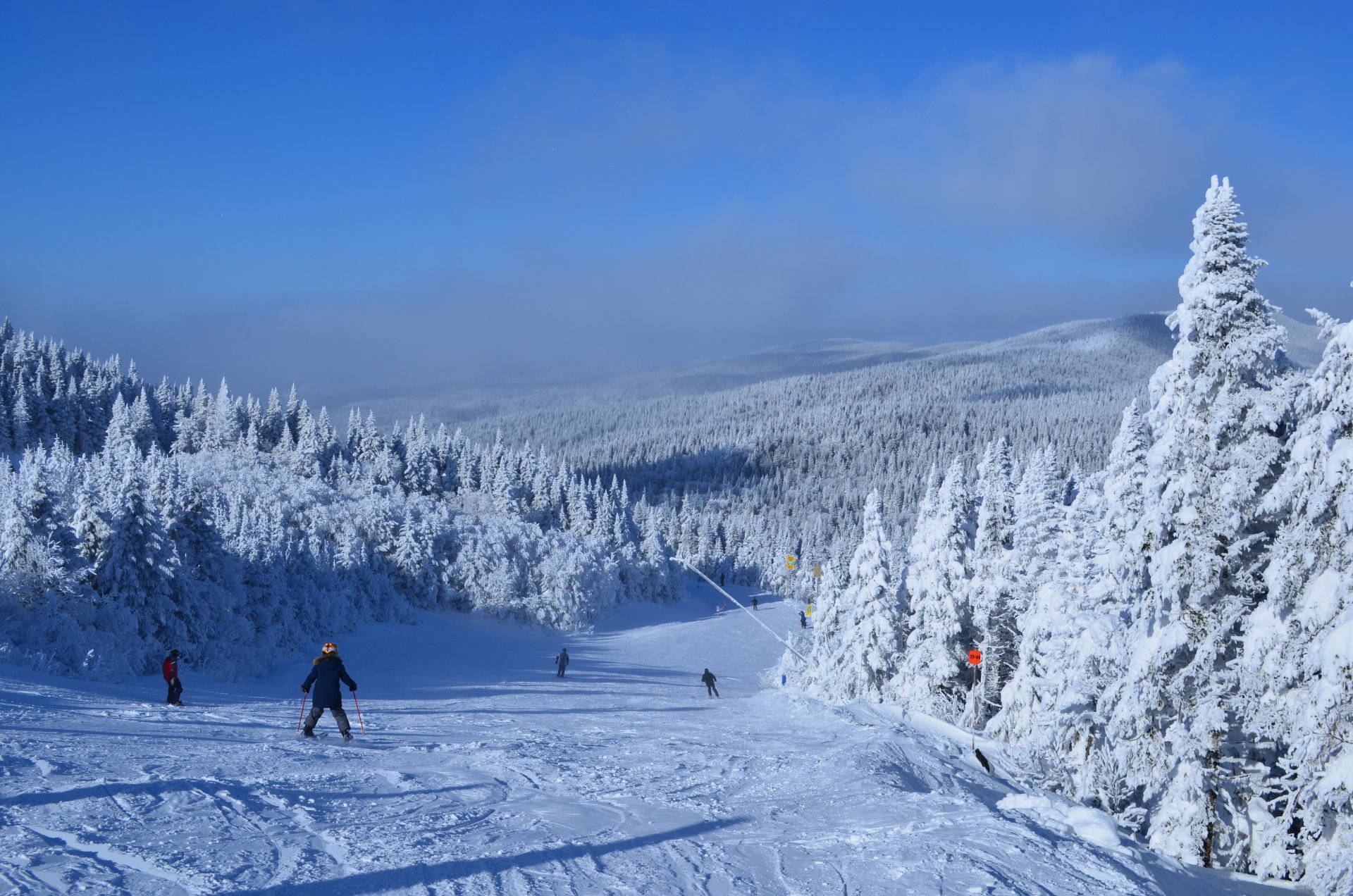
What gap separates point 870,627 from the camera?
36.1 m

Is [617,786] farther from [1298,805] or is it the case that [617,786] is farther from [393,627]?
[393,627]

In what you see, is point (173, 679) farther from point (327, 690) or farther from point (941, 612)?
point (941, 612)

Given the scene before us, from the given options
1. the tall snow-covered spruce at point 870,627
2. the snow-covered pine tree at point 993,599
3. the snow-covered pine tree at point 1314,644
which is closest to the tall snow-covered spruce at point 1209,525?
the snow-covered pine tree at point 1314,644

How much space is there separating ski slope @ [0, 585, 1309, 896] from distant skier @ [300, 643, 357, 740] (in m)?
0.43

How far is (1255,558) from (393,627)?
1879 inches

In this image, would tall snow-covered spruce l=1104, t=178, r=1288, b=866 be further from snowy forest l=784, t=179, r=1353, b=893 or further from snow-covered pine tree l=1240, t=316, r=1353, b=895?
snow-covered pine tree l=1240, t=316, r=1353, b=895

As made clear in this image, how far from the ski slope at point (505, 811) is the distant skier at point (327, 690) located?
16.9 inches

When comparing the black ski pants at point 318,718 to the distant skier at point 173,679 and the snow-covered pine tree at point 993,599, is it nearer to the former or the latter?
the distant skier at point 173,679

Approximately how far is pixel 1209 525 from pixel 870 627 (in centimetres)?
2249

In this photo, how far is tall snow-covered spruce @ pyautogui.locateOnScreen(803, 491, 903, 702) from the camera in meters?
35.9

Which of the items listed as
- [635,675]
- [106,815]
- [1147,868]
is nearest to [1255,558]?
[1147,868]

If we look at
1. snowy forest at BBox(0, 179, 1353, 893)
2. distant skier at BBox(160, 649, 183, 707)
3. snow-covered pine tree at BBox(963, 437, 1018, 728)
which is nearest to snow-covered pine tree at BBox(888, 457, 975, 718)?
snowy forest at BBox(0, 179, 1353, 893)

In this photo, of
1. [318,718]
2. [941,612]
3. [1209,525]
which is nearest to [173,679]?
[318,718]

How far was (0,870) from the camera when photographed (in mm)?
6648
